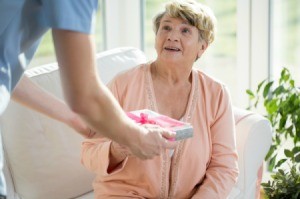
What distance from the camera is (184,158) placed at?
6.94ft

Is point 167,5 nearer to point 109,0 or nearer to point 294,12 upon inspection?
point 294,12

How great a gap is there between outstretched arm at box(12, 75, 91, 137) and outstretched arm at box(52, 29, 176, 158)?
0.28m

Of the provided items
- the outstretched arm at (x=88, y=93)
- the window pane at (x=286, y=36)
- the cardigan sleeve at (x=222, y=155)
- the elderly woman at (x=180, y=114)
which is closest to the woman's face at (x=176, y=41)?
the elderly woman at (x=180, y=114)

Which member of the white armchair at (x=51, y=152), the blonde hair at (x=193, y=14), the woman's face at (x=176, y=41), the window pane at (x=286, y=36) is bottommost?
the white armchair at (x=51, y=152)

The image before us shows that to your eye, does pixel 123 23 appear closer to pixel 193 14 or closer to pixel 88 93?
pixel 193 14

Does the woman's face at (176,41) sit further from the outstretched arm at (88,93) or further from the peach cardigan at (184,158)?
the outstretched arm at (88,93)

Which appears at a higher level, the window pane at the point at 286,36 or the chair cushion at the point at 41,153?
the window pane at the point at 286,36

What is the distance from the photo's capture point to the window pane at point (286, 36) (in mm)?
3123

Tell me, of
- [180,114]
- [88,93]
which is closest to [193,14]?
Result: [180,114]

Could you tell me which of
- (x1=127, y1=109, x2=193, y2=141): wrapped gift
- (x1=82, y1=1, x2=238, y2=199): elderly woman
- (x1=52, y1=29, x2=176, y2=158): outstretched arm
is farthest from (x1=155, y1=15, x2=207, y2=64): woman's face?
(x1=52, y1=29, x2=176, y2=158): outstretched arm

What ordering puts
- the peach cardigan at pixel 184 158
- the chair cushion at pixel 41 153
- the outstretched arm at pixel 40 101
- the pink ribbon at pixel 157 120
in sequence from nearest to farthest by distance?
1. the outstretched arm at pixel 40 101
2. the pink ribbon at pixel 157 120
3. the peach cardigan at pixel 184 158
4. the chair cushion at pixel 41 153

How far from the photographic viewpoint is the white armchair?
2318 mm

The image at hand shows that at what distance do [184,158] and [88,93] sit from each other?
95 cm

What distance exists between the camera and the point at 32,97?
1.63m
